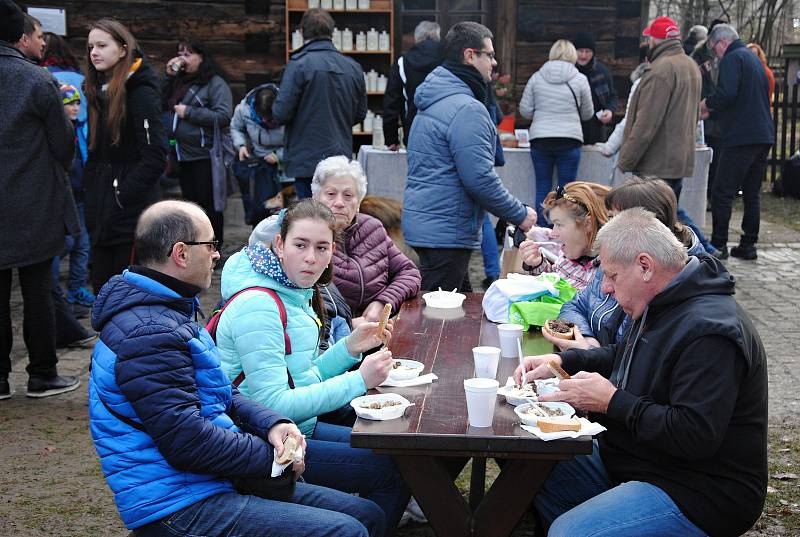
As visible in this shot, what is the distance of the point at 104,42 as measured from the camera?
17.4 feet

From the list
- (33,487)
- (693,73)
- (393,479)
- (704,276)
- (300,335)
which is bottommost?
(33,487)

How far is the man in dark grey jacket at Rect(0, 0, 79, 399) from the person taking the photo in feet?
16.6

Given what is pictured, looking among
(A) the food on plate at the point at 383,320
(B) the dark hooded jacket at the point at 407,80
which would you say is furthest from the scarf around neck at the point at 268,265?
(B) the dark hooded jacket at the point at 407,80

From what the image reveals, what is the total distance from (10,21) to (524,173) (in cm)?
507

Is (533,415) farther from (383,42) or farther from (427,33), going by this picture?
(383,42)

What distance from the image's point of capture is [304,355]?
325 centimetres

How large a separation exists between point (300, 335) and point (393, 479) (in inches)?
22.8

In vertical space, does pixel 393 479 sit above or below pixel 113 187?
below

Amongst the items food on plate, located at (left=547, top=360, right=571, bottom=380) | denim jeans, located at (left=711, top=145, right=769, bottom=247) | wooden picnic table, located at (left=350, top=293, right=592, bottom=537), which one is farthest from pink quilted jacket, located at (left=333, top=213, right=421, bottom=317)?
denim jeans, located at (left=711, top=145, right=769, bottom=247)

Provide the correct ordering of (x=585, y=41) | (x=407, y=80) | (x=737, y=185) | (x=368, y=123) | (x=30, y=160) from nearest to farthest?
(x=30, y=160)
(x=407, y=80)
(x=737, y=185)
(x=585, y=41)
(x=368, y=123)

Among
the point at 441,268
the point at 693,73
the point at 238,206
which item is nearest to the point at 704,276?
the point at 441,268

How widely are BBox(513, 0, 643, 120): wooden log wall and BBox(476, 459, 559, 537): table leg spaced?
8436mm

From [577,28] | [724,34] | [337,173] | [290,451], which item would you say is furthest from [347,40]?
[290,451]

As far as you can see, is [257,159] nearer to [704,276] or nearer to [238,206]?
[238,206]
